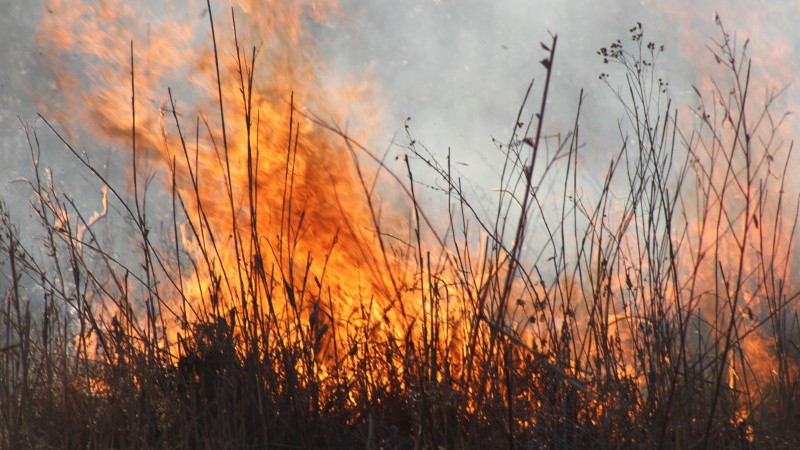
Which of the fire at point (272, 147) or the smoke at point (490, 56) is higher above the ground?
the smoke at point (490, 56)

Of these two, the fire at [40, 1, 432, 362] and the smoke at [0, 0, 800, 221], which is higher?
the smoke at [0, 0, 800, 221]

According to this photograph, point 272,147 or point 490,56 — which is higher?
point 490,56

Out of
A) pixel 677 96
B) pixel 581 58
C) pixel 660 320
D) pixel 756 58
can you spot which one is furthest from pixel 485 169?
pixel 660 320

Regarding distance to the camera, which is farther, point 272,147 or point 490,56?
Answer: point 490,56

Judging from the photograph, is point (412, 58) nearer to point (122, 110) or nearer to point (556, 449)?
point (122, 110)

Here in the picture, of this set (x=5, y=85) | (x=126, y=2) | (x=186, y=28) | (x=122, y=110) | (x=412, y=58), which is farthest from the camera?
(x=5, y=85)

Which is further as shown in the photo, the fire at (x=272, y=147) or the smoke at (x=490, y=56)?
the smoke at (x=490, y=56)

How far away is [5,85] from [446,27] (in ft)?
20.2

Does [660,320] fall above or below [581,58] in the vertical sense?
below

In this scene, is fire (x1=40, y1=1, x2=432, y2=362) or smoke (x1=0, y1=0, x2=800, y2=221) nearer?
fire (x1=40, y1=1, x2=432, y2=362)

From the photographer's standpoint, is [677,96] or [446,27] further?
[677,96]

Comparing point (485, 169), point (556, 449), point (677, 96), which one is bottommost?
point (556, 449)

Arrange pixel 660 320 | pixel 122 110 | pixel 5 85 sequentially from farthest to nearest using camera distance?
pixel 5 85 < pixel 122 110 < pixel 660 320

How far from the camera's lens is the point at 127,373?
1.36 meters
